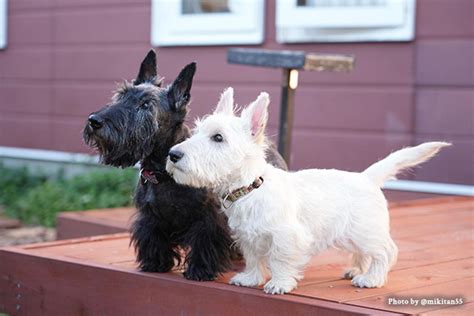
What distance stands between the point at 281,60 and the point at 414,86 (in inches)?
70.6

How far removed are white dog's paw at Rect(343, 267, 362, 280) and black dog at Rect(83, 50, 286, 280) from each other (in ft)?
1.76

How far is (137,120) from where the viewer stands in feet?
11.8

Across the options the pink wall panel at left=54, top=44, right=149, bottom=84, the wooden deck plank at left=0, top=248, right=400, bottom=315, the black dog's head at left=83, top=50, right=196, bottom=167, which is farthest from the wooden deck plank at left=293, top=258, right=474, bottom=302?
the pink wall panel at left=54, top=44, right=149, bottom=84

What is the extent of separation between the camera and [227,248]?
374cm

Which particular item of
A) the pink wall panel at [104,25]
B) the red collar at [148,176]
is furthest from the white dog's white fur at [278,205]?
the pink wall panel at [104,25]

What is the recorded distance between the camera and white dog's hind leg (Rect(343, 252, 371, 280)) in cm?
375

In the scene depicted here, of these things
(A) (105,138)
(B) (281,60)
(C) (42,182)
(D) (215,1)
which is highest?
(D) (215,1)

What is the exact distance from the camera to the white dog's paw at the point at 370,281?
3.62 m

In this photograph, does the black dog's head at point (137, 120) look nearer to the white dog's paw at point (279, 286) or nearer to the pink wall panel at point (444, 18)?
the white dog's paw at point (279, 286)

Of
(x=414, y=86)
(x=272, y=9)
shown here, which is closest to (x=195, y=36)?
(x=272, y=9)

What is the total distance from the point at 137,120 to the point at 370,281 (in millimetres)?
1178

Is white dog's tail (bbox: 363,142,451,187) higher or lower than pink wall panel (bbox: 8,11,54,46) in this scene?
lower

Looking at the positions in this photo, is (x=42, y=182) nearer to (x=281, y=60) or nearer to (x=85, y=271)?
(x=281, y=60)

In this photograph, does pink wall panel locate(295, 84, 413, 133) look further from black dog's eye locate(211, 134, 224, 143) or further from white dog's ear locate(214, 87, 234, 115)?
black dog's eye locate(211, 134, 224, 143)
